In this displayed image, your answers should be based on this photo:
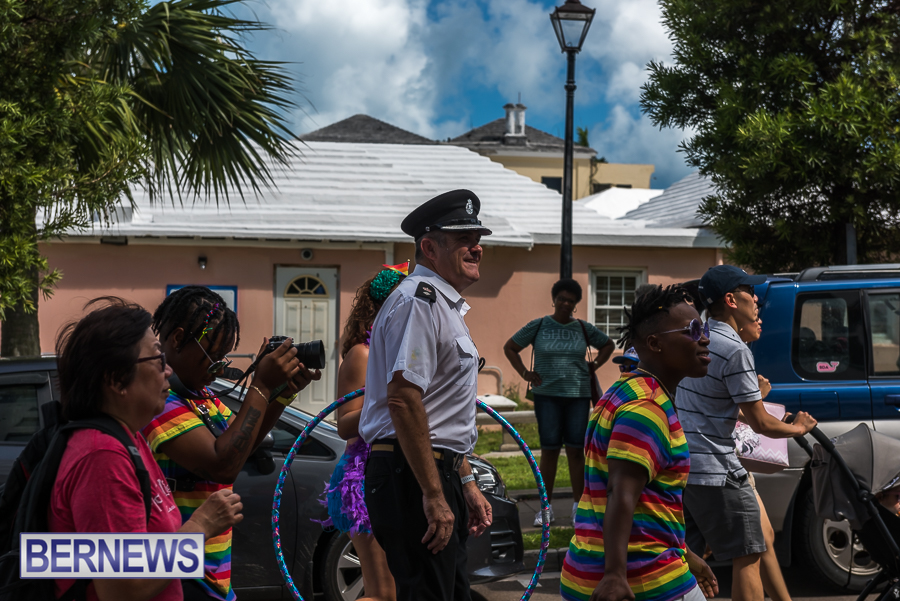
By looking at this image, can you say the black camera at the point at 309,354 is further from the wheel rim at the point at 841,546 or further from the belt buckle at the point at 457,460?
the wheel rim at the point at 841,546

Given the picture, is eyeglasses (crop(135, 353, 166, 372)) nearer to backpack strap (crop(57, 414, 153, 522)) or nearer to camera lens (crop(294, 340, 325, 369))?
backpack strap (crop(57, 414, 153, 522))

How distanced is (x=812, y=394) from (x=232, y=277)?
33.1 ft

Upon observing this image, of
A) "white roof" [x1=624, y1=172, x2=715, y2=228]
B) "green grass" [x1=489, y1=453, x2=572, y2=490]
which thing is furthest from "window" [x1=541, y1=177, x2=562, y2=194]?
"green grass" [x1=489, y1=453, x2=572, y2=490]

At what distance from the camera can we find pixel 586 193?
136 ft

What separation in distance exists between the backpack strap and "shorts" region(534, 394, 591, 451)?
5945mm

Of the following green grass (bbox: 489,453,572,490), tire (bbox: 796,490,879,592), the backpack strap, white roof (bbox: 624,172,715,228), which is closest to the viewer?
the backpack strap

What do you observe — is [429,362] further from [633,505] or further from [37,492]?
[37,492]

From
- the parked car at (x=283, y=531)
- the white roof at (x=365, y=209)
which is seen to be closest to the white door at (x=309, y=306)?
the white roof at (x=365, y=209)

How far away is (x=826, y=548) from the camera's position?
227 inches

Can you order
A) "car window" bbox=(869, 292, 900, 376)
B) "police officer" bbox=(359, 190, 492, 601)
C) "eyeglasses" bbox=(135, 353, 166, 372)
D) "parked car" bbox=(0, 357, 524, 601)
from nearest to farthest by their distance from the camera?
"eyeglasses" bbox=(135, 353, 166, 372), "police officer" bbox=(359, 190, 492, 601), "parked car" bbox=(0, 357, 524, 601), "car window" bbox=(869, 292, 900, 376)

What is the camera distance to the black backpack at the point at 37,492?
192 centimetres

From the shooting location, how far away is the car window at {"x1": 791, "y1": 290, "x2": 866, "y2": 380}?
5.91 metres

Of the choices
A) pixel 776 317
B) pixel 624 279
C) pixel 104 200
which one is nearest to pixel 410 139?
pixel 624 279

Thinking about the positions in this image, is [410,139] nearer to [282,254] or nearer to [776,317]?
[282,254]
